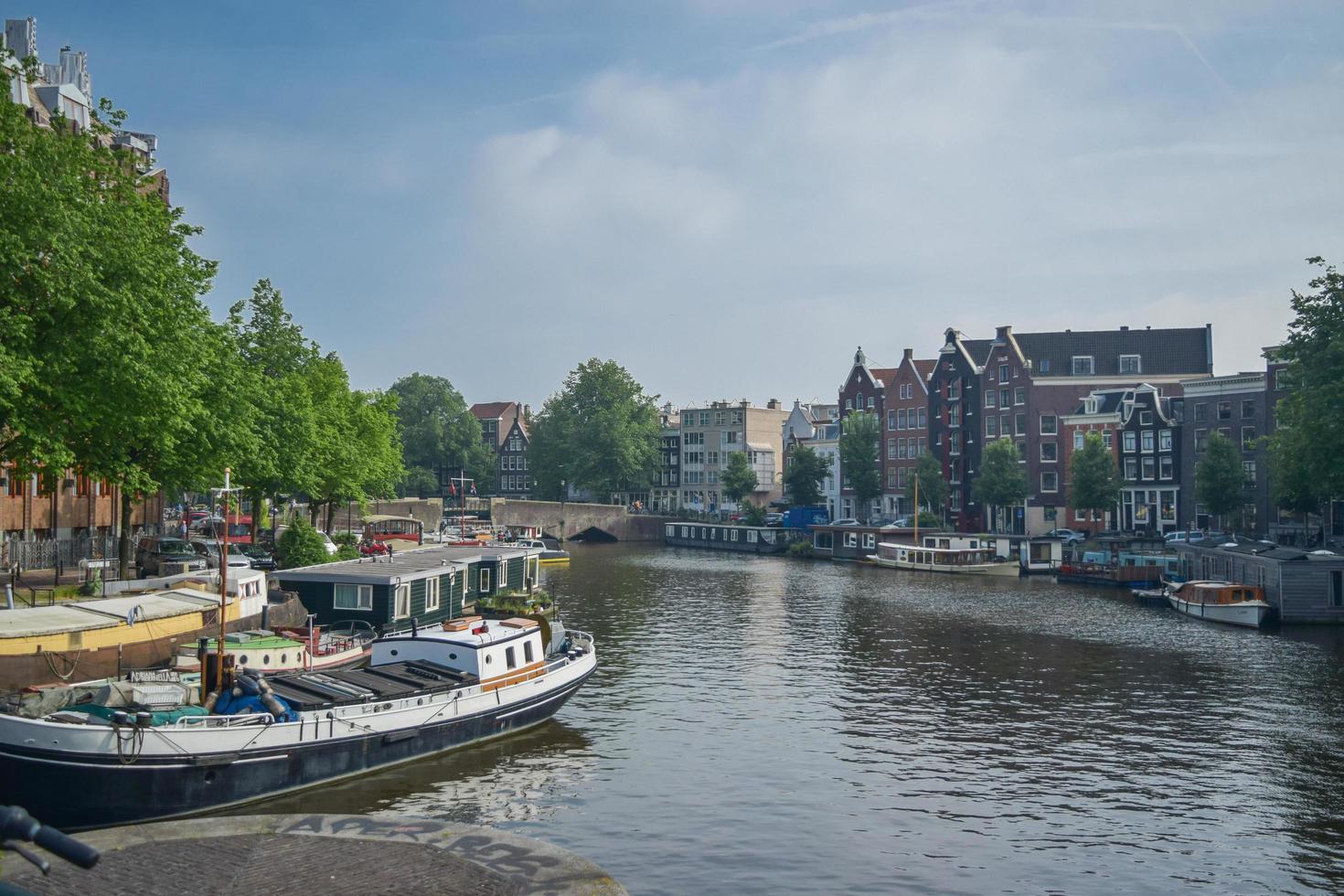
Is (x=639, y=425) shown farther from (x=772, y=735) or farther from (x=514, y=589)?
(x=772, y=735)

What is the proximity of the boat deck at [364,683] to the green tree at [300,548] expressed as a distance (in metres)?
24.9

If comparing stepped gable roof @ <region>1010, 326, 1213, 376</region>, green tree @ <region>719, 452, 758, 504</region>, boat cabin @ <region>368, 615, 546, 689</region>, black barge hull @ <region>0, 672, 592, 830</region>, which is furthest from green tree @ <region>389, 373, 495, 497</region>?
black barge hull @ <region>0, 672, 592, 830</region>

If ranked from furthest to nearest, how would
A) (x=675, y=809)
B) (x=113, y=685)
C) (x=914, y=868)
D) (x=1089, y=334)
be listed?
(x=1089, y=334) → (x=675, y=809) → (x=113, y=685) → (x=914, y=868)

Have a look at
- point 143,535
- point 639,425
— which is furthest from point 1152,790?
point 639,425

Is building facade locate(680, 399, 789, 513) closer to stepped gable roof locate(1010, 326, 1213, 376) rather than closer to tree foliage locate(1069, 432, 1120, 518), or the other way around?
stepped gable roof locate(1010, 326, 1213, 376)

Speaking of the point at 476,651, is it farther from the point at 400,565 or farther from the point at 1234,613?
the point at 1234,613

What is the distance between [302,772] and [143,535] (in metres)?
42.4

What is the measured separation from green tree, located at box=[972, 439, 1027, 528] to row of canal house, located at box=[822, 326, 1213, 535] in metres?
2.58

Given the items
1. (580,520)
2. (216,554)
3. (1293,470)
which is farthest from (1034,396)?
(216,554)

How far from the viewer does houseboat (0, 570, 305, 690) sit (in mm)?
28547

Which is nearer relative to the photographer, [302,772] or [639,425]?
[302,772]

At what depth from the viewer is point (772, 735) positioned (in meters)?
34.3

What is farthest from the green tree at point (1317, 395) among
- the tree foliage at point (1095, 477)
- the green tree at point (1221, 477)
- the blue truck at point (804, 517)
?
the blue truck at point (804, 517)

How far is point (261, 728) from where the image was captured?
82.3ft
